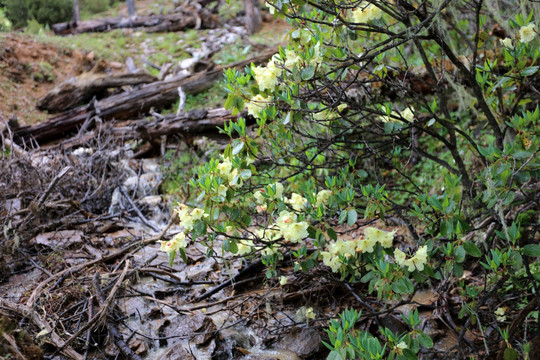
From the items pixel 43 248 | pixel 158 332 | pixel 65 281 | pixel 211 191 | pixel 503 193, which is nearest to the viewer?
pixel 503 193

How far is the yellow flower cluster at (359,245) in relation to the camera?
2.30 meters

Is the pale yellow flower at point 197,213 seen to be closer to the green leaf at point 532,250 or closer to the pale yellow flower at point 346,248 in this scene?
the pale yellow flower at point 346,248

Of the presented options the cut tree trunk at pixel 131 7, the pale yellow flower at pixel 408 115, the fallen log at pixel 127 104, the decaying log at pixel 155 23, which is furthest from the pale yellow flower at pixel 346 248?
the cut tree trunk at pixel 131 7

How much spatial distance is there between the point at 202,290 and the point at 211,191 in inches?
57.5

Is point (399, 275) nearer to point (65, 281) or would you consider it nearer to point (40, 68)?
point (65, 281)

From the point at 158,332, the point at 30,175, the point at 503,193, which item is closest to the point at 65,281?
the point at 158,332

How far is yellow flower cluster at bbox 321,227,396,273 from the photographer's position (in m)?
2.30

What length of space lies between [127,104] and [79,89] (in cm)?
151

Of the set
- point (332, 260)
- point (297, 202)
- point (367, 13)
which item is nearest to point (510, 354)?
point (332, 260)

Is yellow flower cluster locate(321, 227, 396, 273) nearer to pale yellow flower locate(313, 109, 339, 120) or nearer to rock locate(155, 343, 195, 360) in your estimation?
pale yellow flower locate(313, 109, 339, 120)

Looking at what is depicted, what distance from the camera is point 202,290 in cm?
356

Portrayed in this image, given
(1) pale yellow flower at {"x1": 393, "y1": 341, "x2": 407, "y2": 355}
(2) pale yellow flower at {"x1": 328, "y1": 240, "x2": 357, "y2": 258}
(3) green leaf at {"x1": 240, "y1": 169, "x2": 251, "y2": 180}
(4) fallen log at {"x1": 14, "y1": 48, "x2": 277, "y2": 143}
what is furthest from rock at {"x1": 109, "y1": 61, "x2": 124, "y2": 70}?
(1) pale yellow flower at {"x1": 393, "y1": 341, "x2": 407, "y2": 355}

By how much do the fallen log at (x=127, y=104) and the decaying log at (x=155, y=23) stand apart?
19.3 feet

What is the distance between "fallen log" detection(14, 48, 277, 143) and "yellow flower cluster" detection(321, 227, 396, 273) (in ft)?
18.9
